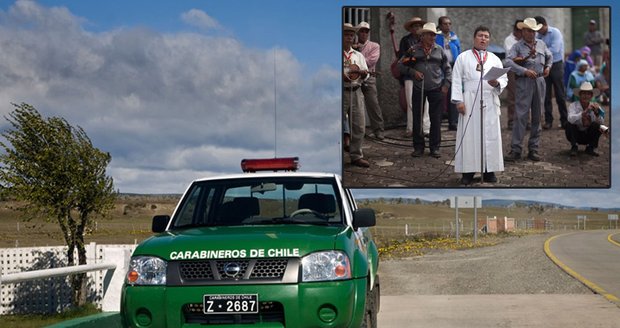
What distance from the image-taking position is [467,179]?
32.9 metres

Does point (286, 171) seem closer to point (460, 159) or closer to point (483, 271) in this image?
point (483, 271)

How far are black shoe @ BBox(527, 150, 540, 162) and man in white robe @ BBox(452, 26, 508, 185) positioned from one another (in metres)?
1.23

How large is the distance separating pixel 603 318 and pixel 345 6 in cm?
2165

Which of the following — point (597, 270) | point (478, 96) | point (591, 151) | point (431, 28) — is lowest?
point (597, 270)

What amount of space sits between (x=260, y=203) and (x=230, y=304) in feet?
6.57

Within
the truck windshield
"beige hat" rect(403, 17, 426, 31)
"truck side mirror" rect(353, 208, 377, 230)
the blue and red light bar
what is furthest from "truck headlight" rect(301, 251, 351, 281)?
"beige hat" rect(403, 17, 426, 31)

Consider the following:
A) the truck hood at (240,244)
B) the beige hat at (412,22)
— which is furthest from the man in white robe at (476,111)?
the truck hood at (240,244)

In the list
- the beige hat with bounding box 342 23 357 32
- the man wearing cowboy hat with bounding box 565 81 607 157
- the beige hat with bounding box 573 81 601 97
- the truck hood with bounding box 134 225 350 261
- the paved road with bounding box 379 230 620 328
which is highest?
the beige hat with bounding box 342 23 357 32

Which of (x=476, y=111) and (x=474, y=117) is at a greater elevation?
(x=476, y=111)

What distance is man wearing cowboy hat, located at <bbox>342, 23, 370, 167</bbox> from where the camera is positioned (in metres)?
33.1

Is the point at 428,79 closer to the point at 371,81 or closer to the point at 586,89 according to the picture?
the point at 371,81

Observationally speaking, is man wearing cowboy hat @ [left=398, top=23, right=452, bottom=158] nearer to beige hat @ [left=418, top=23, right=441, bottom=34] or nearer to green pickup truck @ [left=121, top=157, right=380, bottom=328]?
beige hat @ [left=418, top=23, right=441, bottom=34]

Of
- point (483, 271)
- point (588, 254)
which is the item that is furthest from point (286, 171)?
point (588, 254)

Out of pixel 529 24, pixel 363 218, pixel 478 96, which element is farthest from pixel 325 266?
pixel 529 24
